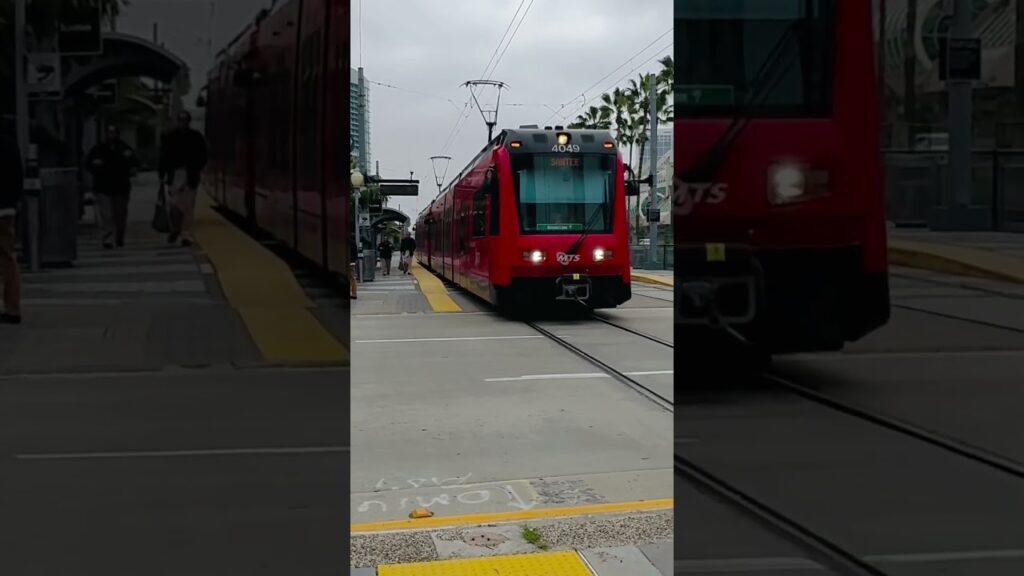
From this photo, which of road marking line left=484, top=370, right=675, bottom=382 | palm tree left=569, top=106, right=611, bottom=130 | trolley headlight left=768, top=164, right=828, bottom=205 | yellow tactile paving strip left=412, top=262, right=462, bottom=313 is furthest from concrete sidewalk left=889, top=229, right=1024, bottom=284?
palm tree left=569, top=106, right=611, bottom=130

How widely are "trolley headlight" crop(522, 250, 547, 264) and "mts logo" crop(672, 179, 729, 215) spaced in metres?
10.1

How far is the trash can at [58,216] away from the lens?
6.34ft

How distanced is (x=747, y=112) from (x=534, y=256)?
1012cm

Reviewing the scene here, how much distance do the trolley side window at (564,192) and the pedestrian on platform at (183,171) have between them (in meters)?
10.1

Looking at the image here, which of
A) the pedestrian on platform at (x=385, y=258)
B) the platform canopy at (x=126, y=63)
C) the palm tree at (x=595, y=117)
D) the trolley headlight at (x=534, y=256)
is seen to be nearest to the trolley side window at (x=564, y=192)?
the trolley headlight at (x=534, y=256)

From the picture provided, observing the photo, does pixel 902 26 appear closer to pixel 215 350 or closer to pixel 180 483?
pixel 215 350

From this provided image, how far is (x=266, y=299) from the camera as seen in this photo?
2064 mm

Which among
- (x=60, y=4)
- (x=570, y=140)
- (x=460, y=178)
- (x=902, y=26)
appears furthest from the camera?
(x=460, y=178)

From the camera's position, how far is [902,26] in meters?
2.05

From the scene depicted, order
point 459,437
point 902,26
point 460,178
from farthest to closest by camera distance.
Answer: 1. point 460,178
2. point 459,437
3. point 902,26

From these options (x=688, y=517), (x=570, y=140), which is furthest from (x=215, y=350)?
(x=570, y=140)

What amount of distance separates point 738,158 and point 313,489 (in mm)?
1155

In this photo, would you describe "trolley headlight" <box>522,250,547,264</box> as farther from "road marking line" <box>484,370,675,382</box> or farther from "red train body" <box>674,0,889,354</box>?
"red train body" <box>674,0,889,354</box>

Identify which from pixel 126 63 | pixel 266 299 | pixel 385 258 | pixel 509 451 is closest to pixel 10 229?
pixel 126 63
